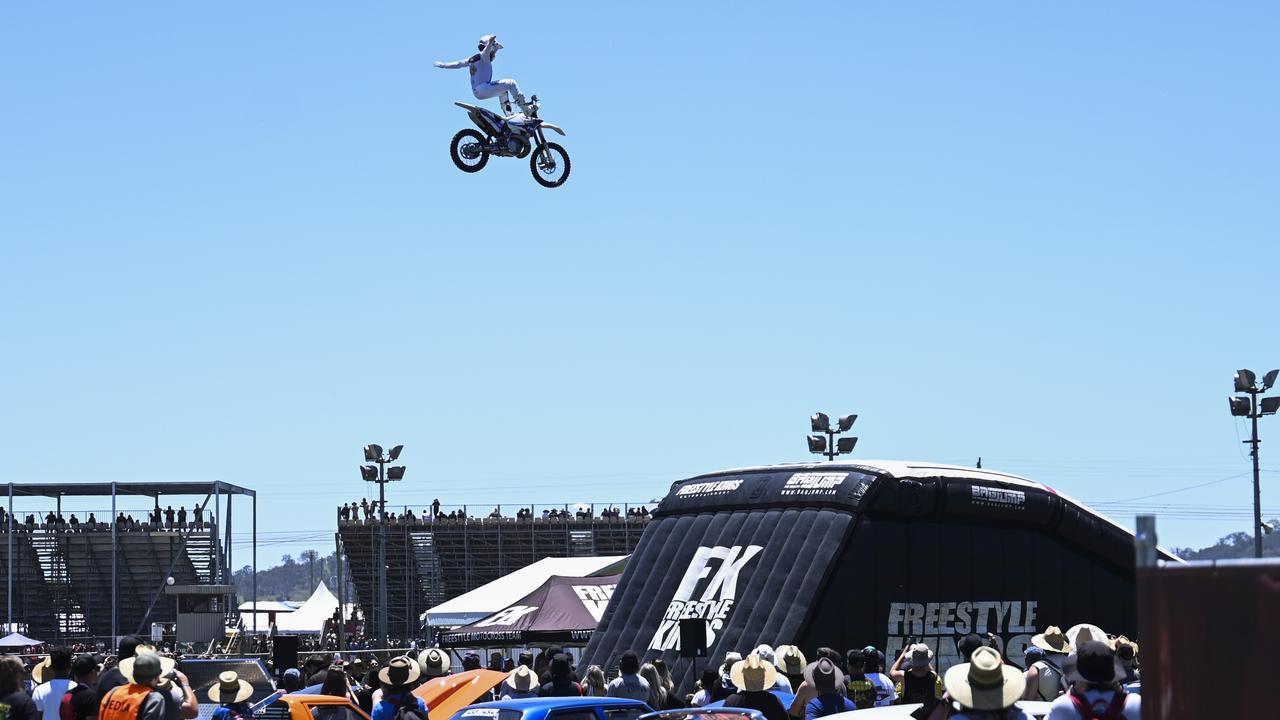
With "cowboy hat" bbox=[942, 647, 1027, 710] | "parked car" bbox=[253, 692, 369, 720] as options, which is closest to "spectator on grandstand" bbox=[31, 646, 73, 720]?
"parked car" bbox=[253, 692, 369, 720]

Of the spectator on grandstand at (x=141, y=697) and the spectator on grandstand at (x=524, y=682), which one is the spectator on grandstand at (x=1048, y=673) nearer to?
the spectator on grandstand at (x=524, y=682)

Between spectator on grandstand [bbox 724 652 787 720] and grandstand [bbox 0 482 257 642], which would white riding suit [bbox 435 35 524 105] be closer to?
spectator on grandstand [bbox 724 652 787 720]

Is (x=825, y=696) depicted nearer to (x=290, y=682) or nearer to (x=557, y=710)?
(x=557, y=710)

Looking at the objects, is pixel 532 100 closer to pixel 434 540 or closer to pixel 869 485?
pixel 869 485

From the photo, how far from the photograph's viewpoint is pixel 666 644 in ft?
74.8

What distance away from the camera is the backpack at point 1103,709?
23.4 ft

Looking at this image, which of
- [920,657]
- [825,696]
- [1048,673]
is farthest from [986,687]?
[920,657]

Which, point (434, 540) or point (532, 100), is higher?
point (532, 100)

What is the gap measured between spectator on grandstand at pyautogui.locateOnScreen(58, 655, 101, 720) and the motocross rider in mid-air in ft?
38.8

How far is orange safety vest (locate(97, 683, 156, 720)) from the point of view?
9.80 metres

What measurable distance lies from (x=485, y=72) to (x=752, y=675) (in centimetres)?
1085

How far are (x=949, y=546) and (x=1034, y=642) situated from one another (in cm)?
860

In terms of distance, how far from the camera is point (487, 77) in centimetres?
2161

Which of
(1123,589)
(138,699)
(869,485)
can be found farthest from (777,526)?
(138,699)
